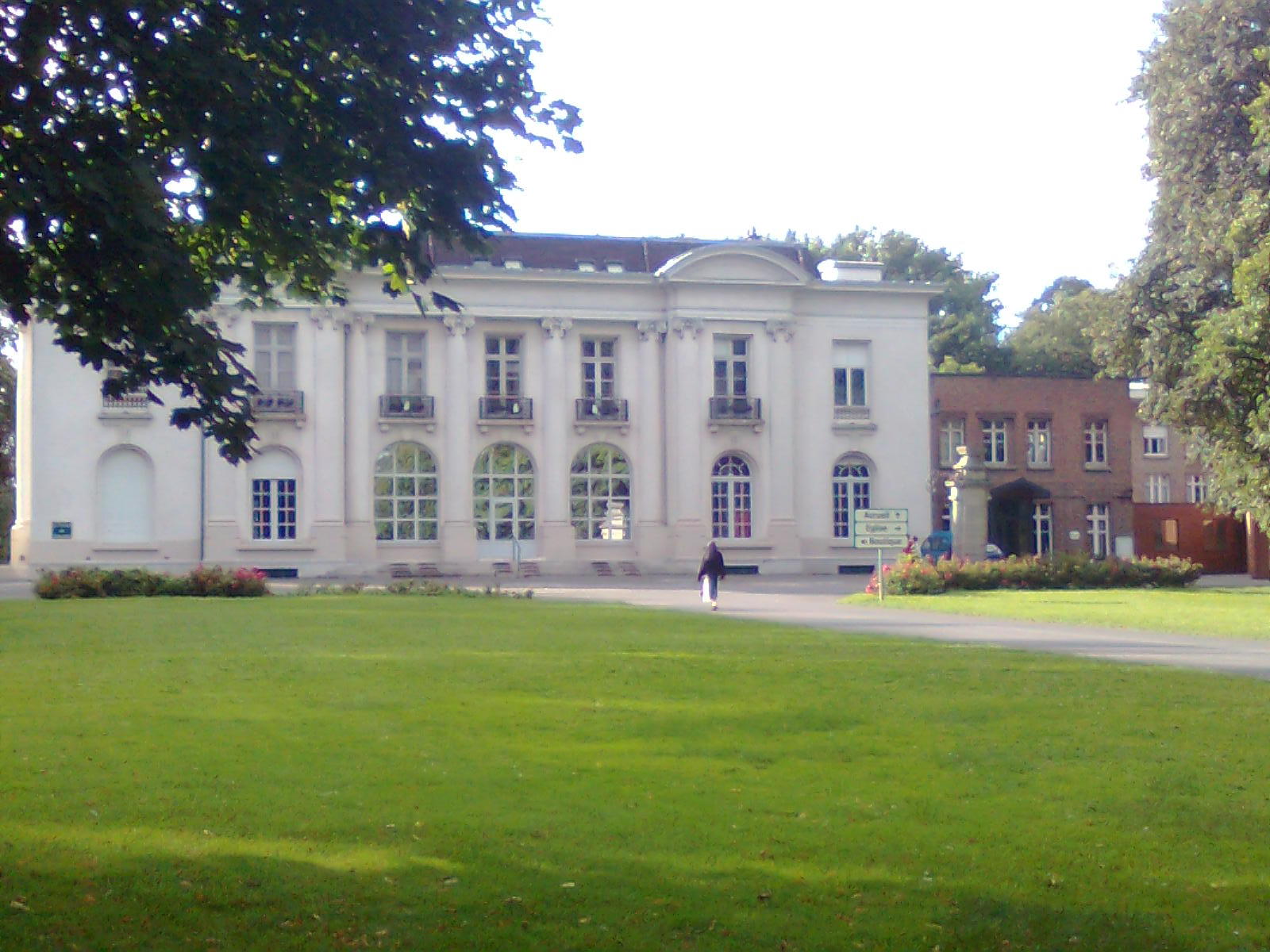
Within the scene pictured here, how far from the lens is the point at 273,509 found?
5484 centimetres

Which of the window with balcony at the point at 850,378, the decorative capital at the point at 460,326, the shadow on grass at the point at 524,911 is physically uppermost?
the decorative capital at the point at 460,326

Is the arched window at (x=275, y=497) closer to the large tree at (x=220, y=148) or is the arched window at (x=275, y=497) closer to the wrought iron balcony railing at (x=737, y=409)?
the wrought iron balcony railing at (x=737, y=409)

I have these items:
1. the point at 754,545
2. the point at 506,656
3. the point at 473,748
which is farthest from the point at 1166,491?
the point at 473,748

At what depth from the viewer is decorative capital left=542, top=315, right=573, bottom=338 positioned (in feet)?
187

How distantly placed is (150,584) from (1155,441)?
4894 cm

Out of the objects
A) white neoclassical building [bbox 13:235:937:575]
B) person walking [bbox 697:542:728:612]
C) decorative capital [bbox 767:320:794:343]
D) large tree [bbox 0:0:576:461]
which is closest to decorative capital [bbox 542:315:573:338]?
white neoclassical building [bbox 13:235:937:575]

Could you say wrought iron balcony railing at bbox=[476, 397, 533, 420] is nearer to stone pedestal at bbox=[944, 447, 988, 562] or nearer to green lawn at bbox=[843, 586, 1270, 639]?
stone pedestal at bbox=[944, 447, 988, 562]

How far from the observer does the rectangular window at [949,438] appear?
2484 inches

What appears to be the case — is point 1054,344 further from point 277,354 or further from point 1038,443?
point 277,354

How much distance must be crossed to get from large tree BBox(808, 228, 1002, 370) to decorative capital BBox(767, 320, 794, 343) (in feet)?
86.2

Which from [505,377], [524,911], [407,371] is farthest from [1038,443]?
[524,911]

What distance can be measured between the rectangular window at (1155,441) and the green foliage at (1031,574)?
2881 cm

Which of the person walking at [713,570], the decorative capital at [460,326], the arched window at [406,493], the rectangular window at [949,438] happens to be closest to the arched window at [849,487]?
the rectangular window at [949,438]

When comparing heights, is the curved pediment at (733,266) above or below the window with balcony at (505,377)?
above
